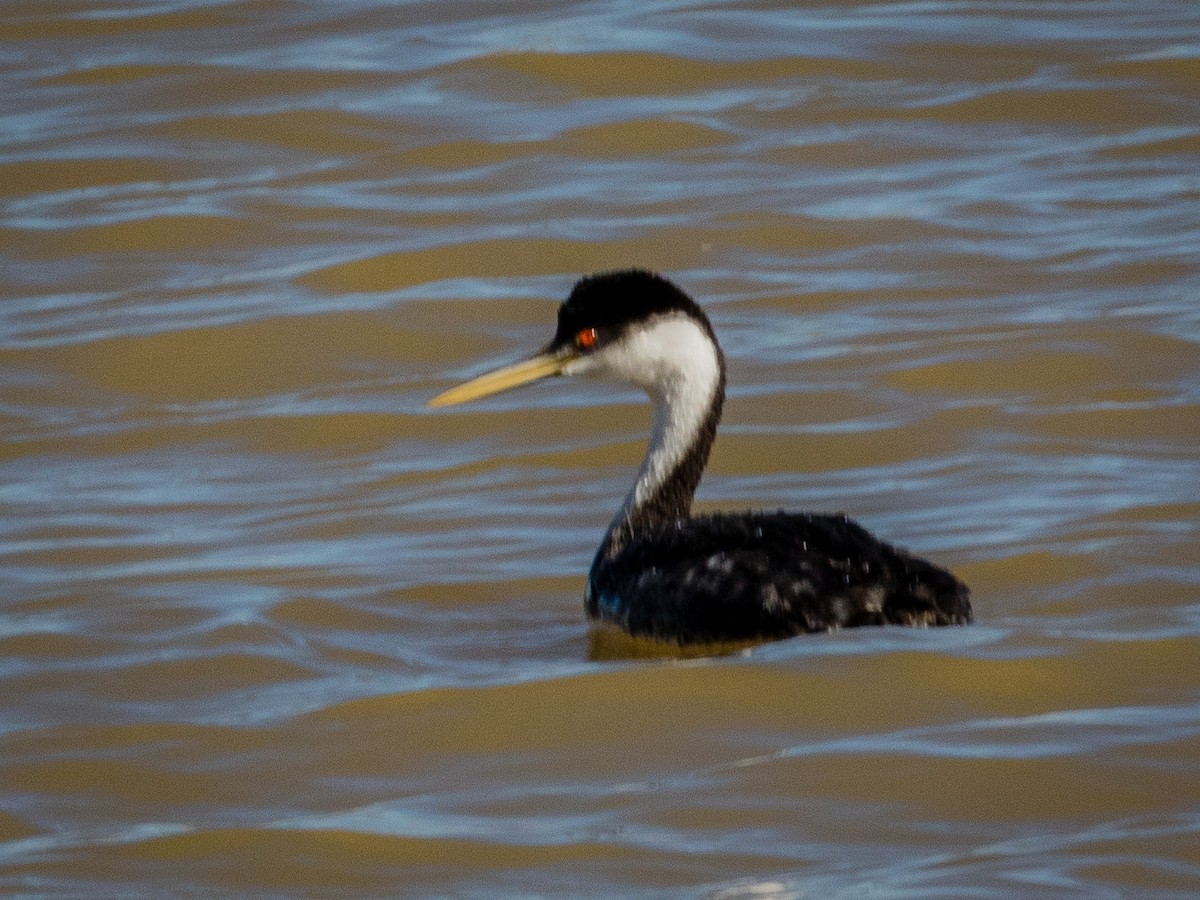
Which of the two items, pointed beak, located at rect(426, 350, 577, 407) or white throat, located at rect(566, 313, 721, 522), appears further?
pointed beak, located at rect(426, 350, 577, 407)

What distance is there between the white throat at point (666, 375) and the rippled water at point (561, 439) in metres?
0.48

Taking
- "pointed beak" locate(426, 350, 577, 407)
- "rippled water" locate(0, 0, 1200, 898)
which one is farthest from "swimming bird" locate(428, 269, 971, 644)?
"rippled water" locate(0, 0, 1200, 898)

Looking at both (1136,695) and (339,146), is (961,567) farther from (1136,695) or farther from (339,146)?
(339,146)

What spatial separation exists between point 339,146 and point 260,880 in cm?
816

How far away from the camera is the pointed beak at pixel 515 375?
26.6ft

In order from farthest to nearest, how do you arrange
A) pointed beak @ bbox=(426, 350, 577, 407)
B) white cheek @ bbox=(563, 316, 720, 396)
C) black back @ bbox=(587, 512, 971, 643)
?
pointed beak @ bbox=(426, 350, 577, 407) → white cheek @ bbox=(563, 316, 720, 396) → black back @ bbox=(587, 512, 971, 643)

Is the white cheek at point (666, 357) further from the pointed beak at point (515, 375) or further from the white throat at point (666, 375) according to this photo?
the pointed beak at point (515, 375)

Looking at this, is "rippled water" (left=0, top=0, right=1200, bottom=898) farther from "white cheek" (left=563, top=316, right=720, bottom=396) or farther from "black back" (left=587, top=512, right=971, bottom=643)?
"white cheek" (left=563, top=316, right=720, bottom=396)

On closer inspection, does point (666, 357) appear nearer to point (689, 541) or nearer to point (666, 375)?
point (666, 375)

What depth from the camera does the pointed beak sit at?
319 inches

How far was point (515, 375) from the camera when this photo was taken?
8.16 meters

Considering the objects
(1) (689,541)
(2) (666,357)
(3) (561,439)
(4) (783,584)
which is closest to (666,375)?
(2) (666,357)

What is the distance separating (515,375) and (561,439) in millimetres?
1389

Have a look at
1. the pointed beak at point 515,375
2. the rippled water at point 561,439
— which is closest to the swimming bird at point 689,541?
the pointed beak at point 515,375
